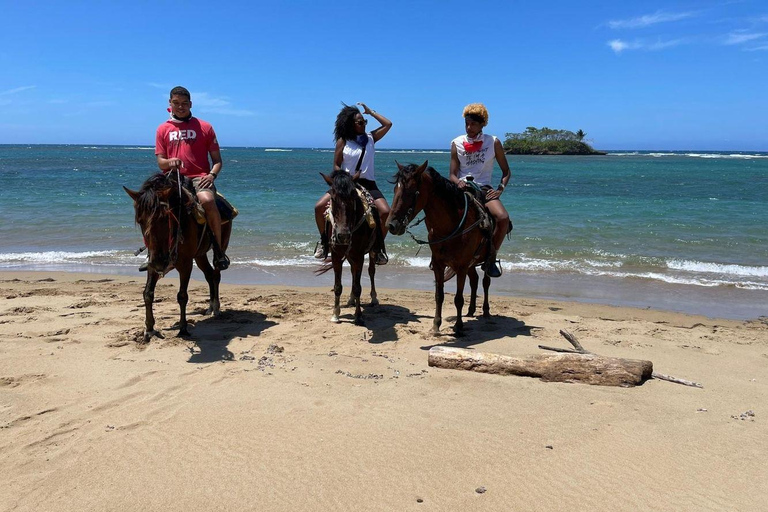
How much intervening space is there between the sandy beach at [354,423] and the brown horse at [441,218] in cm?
87

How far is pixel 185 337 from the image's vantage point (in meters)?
6.06

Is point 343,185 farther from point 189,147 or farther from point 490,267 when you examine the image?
point 490,267

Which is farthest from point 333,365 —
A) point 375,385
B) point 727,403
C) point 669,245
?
point 669,245

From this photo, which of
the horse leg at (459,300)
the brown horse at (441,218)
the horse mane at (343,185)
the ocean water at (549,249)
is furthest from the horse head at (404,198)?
the ocean water at (549,249)

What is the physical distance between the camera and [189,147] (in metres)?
6.48

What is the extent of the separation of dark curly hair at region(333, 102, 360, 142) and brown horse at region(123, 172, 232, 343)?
2.08 meters

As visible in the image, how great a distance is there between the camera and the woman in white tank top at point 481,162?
6602 mm

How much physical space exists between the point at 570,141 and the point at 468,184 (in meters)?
113

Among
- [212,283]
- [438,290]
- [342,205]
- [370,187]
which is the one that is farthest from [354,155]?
[212,283]

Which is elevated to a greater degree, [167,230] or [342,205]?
[342,205]

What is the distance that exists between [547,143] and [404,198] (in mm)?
110553

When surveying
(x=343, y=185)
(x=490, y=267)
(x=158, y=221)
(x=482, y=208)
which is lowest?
A: (x=490, y=267)

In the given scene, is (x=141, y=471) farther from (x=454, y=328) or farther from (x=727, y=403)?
(x=727, y=403)

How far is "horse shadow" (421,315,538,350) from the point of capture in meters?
6.20
